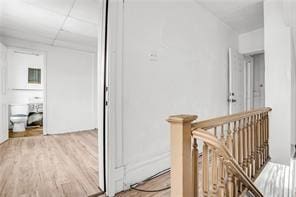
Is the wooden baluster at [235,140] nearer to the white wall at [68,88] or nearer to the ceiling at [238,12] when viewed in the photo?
the ceiling at [238,12]

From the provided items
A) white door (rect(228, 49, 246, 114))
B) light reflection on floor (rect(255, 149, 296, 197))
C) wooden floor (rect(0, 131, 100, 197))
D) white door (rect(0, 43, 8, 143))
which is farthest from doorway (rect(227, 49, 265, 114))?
white door (rect(0, 43, 8, 143))

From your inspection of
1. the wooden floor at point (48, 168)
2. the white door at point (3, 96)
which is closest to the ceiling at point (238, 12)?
the wooden floor at point (48, 168)

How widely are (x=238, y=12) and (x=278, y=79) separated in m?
1.62

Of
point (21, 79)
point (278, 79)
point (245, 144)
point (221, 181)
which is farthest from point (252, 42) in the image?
point (21, 79)

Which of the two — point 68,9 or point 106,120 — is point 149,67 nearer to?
point 106,120

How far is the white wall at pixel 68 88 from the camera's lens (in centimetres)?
461

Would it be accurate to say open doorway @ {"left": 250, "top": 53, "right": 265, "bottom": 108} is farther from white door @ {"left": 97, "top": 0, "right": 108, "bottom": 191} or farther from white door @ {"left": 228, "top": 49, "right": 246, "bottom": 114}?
white door @ {"left": 97, "top": 0, "right": 108, "bottom": 191}

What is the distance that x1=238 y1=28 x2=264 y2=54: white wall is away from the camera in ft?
14.2

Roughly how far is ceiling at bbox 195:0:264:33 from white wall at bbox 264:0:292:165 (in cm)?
39

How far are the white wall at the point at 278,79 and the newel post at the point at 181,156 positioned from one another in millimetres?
2576

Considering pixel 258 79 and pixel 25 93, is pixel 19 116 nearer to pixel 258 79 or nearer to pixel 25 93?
pixel 25 93

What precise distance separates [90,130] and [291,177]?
4639 millimetres

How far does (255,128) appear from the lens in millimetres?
2250

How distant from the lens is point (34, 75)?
588 cm
